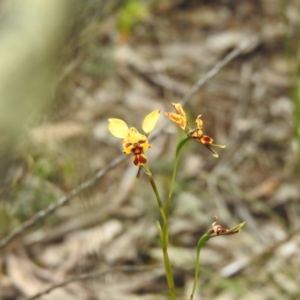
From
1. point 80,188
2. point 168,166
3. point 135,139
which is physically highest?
point 168,166

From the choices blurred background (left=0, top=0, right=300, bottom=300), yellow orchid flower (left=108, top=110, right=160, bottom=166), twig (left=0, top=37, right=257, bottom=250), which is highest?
blurred background (left=0, top=0, right=300, bottom=300)

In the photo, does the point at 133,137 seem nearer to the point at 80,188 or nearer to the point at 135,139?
the point at 135,139

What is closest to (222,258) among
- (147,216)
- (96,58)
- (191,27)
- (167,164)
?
(147,216)

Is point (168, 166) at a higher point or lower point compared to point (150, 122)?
higher

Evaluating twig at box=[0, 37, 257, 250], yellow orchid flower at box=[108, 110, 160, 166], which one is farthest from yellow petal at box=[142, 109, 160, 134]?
twig at box=[0, 37, 257, 250]

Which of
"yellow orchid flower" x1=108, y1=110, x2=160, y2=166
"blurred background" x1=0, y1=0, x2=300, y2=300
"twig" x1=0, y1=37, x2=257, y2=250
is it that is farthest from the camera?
"blurred background" x1=0, y1=0, x2=300, y2=300

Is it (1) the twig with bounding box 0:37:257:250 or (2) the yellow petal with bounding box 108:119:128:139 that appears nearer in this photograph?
(2) the yellow petal with bounding box 108:119:128:139

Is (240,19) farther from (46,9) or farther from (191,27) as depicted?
(46,9)

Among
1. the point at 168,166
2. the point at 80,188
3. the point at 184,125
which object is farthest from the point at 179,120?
the point at 168,166

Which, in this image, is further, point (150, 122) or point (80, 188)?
point (80, 188)

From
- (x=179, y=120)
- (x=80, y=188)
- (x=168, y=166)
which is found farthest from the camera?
(x=168, y=166)

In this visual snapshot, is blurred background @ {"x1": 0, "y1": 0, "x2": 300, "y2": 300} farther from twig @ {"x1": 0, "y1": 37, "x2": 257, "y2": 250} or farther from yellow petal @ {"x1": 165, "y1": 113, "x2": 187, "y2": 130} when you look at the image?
yellow petal @ {"x1": 165, "y1": 113, "x2": 187, "y2": 130}
